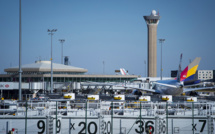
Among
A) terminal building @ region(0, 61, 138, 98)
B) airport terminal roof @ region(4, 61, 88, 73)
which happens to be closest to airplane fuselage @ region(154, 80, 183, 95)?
terminal building @ region(0, 61, 138, 98)

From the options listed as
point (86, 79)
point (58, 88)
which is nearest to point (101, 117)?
point (58, 88)

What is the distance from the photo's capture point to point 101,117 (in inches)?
1139

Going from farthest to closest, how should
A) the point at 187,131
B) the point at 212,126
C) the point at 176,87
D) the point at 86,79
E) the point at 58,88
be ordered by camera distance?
the point at 86,79
the point at 58,88
the point at 176,87
the point at 187,131
the point at 212,126

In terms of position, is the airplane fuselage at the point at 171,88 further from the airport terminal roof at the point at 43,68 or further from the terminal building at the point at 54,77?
the airport terminal roof at the point at 43,68

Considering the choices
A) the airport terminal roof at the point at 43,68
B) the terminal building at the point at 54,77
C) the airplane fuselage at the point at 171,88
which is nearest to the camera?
the airplane fuselage at the point at 171,88

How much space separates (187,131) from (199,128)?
1.07m

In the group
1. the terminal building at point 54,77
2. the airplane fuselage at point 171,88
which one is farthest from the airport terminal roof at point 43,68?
the airplane fuselage at point 171,88

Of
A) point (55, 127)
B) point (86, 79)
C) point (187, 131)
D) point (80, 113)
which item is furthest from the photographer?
point (86, 79)

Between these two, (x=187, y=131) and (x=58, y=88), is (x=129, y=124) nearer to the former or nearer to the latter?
(x=187, y=131)

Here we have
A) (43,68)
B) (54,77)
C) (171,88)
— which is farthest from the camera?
(43,68)

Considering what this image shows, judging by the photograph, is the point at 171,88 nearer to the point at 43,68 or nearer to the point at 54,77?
the point at 54,77

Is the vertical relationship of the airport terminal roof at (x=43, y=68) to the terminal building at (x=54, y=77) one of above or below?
above

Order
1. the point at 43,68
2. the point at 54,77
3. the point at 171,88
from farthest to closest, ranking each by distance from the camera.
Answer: the point at 43,68, the point at 54,77, the point at 171,88

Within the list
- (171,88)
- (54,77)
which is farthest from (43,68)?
(171,88)
